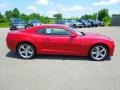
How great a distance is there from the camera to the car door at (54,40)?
28.5 feet

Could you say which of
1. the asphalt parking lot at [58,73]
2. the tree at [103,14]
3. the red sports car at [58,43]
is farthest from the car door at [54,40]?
the tree at [103,14]

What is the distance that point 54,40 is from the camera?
8.72 m

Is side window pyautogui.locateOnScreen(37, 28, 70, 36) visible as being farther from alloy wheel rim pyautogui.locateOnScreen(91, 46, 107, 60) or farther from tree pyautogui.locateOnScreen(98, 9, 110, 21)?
tree pyautogui.locateOnScreen(98, 9, 110, 21)

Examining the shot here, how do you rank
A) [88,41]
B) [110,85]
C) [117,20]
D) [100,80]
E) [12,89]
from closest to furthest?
[12,89] < [110,85] < [100,80] < [88,41] < [117,20]

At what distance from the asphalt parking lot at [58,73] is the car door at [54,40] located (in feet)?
1.13

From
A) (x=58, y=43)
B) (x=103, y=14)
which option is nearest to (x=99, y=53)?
(x=58, y=43)

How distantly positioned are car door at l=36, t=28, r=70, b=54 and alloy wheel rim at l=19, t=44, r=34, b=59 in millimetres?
472

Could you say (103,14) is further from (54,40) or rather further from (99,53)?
(54,40)

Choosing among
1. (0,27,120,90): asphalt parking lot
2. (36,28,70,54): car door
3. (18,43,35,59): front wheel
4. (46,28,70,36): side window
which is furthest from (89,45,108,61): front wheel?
(18,43,35,59): front wheel

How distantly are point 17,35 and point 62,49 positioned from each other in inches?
72.1

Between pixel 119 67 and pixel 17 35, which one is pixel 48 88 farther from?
pixel 17 35

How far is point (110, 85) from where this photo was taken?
18.8 ft

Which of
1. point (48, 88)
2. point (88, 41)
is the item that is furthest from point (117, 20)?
point (48, 88)

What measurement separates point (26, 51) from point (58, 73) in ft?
8.29
